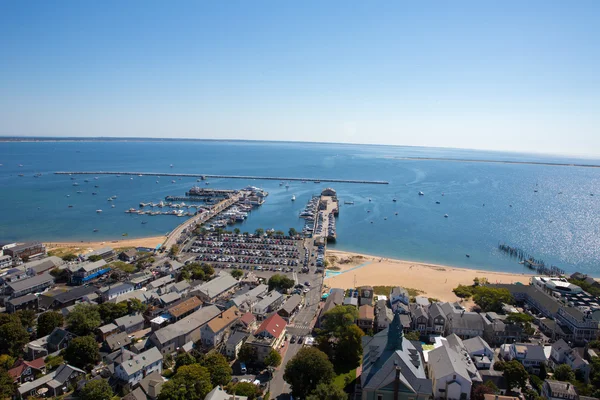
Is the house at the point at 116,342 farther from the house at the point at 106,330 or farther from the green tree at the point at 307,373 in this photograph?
the green tree at the point at 307,373

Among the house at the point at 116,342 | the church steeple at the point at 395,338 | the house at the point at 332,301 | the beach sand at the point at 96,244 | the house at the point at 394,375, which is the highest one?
the church steeple at the point at 395,338

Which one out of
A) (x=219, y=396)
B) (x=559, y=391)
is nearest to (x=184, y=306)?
(x=219, y=396)

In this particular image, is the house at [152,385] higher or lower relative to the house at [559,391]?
lower

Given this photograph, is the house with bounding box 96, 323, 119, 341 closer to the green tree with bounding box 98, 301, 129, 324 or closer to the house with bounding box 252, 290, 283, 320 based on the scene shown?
the green tree with bounding box 98, 301, 129, 324

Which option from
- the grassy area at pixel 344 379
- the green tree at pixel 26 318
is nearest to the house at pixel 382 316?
the grassy area at pixel 344 379

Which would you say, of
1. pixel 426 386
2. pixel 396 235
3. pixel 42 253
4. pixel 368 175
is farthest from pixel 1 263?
pixel 368 175

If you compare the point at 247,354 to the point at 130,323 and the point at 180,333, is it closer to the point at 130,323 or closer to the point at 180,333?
the point at 180,333

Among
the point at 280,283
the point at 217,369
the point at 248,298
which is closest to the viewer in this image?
the point at 217,369

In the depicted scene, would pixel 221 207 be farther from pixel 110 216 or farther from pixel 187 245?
pixel 187 245
